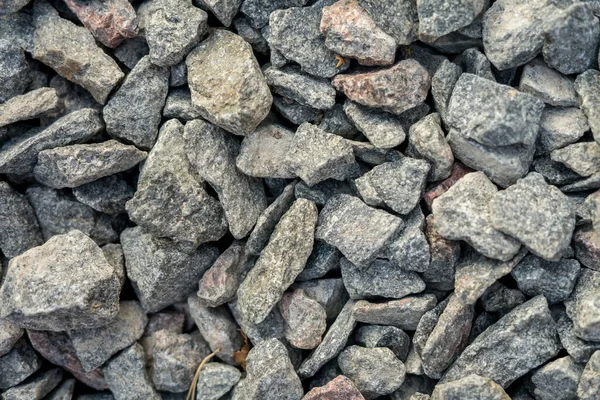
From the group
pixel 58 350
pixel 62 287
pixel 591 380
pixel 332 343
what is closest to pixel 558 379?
pixel 591 380

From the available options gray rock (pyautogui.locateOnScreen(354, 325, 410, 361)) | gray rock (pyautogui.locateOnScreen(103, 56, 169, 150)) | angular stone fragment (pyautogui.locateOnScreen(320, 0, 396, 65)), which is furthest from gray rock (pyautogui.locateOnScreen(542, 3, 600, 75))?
gray rock (pyautogui.locateOnScreen(103, 56, 169, 150))

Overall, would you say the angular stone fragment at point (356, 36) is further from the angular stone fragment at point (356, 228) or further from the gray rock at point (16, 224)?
the gray rock at point (16, 224)

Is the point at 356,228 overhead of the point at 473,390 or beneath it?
overhead

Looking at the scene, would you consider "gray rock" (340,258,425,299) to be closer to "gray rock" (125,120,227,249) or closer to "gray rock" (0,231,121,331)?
"gray rock" (125,120,227,249)

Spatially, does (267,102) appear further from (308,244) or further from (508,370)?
(508,370)

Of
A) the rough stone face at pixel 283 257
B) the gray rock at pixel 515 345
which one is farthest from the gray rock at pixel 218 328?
the gray rock at pixel 515 345

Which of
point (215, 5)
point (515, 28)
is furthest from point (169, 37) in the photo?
point (515, 28)

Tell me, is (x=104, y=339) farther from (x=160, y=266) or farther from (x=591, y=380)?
(x=591, y=380)
